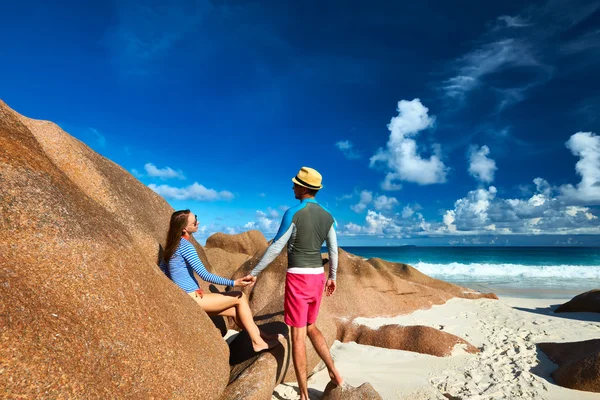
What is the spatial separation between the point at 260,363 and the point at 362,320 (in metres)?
4.30

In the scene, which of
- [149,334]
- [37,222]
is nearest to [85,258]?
[37,222]

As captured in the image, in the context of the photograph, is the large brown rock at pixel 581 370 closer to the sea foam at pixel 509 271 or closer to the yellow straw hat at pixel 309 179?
the yellow straw hat at pixel 309 179

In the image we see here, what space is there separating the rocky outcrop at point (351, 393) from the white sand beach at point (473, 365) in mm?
534

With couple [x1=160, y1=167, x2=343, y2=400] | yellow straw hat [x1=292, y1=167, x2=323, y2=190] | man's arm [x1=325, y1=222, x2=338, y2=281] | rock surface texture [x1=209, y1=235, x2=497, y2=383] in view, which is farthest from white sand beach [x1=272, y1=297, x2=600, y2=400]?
yellow straw hat [x1=292, y1=167, x2=323, y2=190]

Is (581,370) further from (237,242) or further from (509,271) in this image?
(509,271)

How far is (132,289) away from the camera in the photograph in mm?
3178

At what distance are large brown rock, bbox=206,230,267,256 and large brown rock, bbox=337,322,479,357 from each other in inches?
295

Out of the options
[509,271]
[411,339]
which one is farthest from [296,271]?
[509,271]

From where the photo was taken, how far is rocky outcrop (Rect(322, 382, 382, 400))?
3.91 metres

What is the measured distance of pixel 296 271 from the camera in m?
3.98

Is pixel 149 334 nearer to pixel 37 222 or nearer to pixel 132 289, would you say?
pixel 132 289

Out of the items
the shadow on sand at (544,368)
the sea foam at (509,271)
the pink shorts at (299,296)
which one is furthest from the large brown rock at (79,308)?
the sea foam at (509,271)

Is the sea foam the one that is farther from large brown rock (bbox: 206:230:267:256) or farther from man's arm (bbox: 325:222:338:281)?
man's arm (bbox: 325:222:338:281)

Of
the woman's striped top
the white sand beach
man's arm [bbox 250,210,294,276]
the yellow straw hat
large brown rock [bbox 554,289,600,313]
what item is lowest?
the white sand beach
